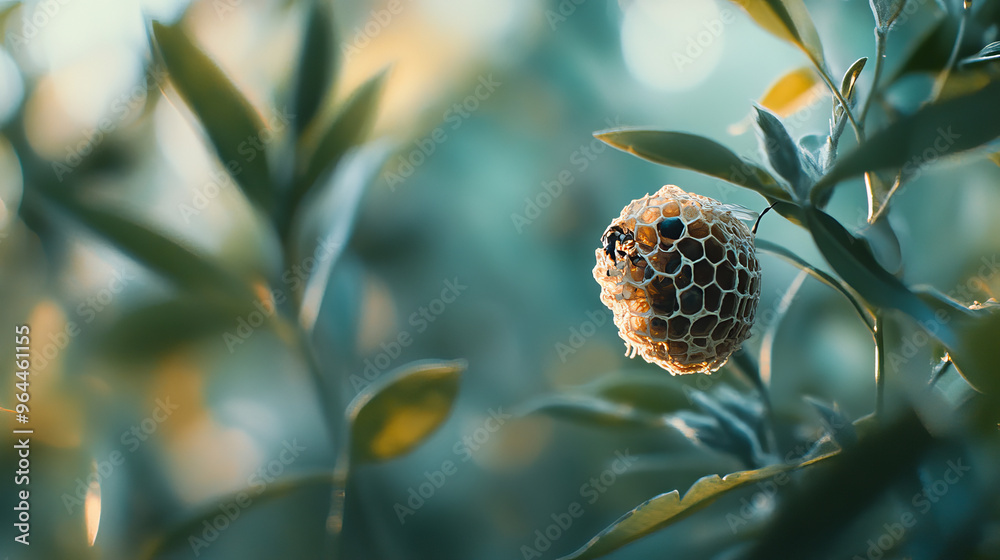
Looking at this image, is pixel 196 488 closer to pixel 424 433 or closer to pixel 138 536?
pixel 138 536

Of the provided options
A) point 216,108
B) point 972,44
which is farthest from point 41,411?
point 972,44

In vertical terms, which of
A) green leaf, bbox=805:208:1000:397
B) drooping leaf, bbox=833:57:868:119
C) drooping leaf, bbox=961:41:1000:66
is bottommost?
green leaf, bbox=805:208:1000:397
